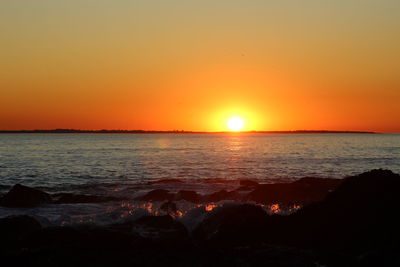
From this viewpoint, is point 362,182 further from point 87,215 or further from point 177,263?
point 87,215

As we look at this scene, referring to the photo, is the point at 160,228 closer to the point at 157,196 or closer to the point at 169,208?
the point at 169,208

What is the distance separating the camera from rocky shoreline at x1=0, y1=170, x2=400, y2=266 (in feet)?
32.7

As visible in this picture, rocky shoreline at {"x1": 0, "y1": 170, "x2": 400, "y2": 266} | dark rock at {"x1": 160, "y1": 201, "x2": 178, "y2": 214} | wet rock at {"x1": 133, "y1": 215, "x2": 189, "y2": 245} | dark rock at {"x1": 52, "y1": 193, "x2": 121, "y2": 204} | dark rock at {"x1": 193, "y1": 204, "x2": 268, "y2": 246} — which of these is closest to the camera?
rocky shoreline at {"x1": 0, "y1": 170, "x2": 400, "y2": 266}

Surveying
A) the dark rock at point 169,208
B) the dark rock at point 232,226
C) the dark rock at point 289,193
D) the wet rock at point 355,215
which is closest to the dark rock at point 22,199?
the dark rock at point 169,208

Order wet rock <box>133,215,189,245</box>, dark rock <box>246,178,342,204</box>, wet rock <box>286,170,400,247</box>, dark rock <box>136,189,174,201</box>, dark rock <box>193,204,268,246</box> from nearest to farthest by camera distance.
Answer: wet rock <box>286,170,400,247</box> → dark rock <box>193,204,268,246</box> → wet rock <box>133,215,189,245</box> → dark rock <box>246,178,342,204</box> → dark rock <box>136,189,174,201</box>

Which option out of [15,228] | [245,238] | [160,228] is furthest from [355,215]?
[15,228]

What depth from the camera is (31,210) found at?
2117 centimetres

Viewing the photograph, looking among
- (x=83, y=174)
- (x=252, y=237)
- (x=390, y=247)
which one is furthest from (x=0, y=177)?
(x=390, y=247)

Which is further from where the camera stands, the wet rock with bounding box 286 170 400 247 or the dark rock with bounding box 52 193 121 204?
the dark rock with bounding box 52 193 121 204

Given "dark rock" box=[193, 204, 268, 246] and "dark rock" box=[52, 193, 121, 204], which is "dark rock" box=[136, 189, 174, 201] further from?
"dark rock" box=[193, 204, 268, 246]

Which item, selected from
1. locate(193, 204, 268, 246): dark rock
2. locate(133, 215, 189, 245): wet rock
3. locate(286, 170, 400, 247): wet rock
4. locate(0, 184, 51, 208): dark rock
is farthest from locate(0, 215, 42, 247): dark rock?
locate(286, 170, 400, 247): wet rock

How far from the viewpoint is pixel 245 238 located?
40.9 feet

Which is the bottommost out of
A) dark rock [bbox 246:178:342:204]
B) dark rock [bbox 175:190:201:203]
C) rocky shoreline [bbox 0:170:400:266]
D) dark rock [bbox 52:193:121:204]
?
dark rock [bbox 52:193:121:204]

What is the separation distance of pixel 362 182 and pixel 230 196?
11.9m
